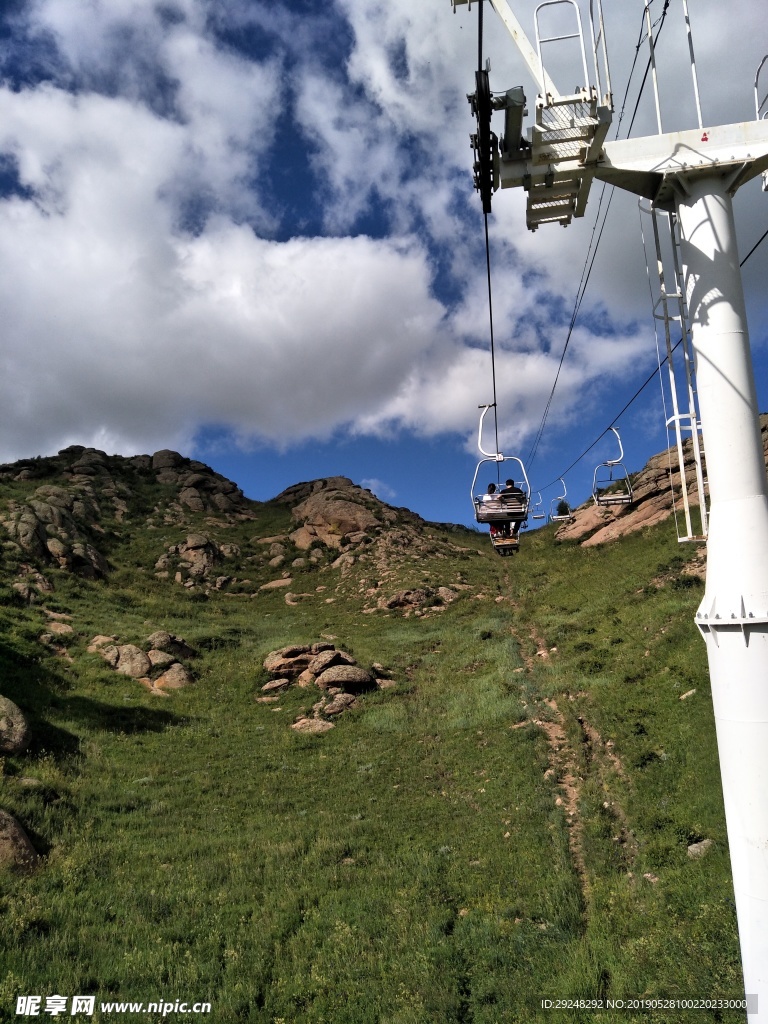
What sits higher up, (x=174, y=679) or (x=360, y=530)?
(x=360, y=530)

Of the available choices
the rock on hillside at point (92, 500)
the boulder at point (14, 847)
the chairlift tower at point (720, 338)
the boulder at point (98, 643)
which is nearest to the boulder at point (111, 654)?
the boulder at point (98, 643)

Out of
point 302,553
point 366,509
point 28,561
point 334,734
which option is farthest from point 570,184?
point 366,509

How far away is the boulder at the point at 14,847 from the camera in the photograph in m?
11.1

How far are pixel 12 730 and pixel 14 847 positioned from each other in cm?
530

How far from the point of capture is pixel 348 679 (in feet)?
81.9

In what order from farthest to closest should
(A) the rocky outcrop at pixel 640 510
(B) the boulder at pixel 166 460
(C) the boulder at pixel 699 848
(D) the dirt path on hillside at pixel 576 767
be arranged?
(B) the boulder at pixel 166 460 → (A) the rocky outcrop at pixel 640 510 → (D) the dirt path on hillside at pixel 576 767 → (C) the boulder at pixel 699 848

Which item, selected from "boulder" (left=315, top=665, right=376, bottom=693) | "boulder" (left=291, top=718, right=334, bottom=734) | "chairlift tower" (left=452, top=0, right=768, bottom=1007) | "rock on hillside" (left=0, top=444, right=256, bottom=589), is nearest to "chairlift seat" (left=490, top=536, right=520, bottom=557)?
"boulder" (left=291, top=718, right=334, bottom=734)

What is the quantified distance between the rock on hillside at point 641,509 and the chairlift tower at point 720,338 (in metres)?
34.2

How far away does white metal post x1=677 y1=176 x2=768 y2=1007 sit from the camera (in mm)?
5742

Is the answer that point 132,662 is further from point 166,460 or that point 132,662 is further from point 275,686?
point 166,460

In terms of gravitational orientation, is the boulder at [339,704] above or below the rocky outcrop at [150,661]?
below

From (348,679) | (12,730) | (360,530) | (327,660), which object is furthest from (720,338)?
(360,530)

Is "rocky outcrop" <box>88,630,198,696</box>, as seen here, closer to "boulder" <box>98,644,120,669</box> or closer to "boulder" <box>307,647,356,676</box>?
"boulder" <box>98,644,120,669</box>

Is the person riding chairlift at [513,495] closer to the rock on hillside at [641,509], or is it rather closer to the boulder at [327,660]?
the boulder at [327,660]
